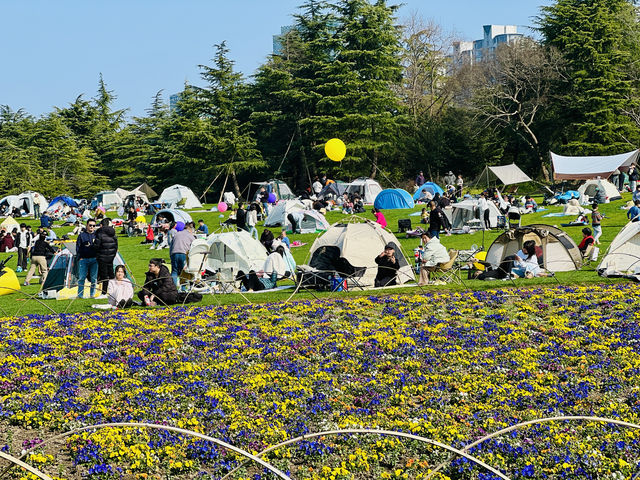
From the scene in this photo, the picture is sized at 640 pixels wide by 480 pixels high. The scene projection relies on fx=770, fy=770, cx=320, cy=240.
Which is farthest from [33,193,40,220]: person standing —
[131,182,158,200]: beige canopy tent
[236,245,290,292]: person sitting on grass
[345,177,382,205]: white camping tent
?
[236,245,290,292]: person sitting on grass

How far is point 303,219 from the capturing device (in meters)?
32.7

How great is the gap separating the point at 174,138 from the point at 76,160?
27.0ft

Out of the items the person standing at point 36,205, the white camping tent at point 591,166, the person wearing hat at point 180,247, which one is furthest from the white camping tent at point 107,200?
the person wearing hat at point 180,247

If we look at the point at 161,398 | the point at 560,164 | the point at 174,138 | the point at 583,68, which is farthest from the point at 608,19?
A: the point at 161,398

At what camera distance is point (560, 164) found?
3750 cm

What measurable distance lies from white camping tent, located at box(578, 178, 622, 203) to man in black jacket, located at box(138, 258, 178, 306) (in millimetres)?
22151

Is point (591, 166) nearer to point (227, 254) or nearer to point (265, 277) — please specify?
point (227, 254)

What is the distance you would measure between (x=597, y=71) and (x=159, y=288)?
130 ft

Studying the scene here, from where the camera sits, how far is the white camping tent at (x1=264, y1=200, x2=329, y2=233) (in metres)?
32.4

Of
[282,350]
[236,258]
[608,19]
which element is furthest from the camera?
[608,19]

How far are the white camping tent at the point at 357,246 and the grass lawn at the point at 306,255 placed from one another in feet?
0.93

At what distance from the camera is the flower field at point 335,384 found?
745 centimetres

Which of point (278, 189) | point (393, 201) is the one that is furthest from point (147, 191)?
point (393, 201)

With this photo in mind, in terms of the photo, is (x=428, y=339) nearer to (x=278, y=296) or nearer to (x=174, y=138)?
(x=278, y=296)
